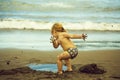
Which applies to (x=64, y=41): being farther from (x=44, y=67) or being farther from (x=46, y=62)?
(x=46, y=62)

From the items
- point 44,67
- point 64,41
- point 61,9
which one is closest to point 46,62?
point 44,67

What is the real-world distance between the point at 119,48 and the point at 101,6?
42.0ft

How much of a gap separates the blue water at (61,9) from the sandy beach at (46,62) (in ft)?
35.1

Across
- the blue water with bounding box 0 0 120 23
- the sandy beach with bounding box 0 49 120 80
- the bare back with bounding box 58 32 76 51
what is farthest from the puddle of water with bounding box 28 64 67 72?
the blue water with bounding box 0 0 120 23

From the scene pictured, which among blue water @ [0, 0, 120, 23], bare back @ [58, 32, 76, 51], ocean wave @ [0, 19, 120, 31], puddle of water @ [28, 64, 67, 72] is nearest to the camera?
bare back @ [58, 32, 76, 51]

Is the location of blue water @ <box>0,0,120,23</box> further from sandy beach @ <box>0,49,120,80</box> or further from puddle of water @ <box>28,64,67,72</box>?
puddle of water @ <box>28,64,67,72</box>

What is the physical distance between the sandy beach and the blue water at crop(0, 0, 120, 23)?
10.7 metres

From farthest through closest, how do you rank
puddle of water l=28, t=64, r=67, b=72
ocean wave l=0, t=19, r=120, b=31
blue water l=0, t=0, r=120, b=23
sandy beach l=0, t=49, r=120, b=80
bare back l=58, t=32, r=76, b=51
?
blue water l=0, t=0, r=120, b=23
ocean wave l=0, t=19, r=120, b=31
puddle of water l=28, t=64, r=67, b=72
bare back l=58, t=32, r=76, b=51
sandy beach l=0, t=49, r=120, b=80

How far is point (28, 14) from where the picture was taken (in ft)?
63.2

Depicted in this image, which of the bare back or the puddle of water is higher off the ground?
the bare back

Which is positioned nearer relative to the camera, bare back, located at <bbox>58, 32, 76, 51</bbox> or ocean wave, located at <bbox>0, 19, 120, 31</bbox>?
bare back, located at <bbox>58, 32, 76, 51</bbox>

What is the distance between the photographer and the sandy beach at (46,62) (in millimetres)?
4818

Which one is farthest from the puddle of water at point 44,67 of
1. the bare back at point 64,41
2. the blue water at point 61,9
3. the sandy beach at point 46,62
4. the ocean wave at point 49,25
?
the blue water at point 61,9

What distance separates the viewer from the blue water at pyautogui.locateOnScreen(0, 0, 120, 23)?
18.7 metres
